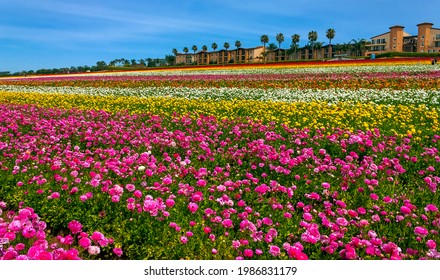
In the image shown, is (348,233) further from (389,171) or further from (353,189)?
(389,171)

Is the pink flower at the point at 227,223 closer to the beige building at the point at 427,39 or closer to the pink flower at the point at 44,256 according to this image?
the pink flower at the point at 44,256

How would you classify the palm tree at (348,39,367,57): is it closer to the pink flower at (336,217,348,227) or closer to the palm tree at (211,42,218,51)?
the palm tree at (211,42,218,51)

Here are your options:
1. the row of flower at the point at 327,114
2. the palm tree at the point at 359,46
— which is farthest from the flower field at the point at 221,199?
the palm tree at the point at 359,46

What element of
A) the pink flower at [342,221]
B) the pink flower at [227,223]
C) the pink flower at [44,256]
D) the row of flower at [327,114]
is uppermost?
the row of flower at [327,114]

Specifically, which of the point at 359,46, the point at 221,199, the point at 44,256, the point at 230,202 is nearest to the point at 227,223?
the point at 230,202

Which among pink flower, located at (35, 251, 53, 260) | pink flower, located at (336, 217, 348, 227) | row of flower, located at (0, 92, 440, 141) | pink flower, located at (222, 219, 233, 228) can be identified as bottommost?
pink flower, located at (336, 217, 348, 227)

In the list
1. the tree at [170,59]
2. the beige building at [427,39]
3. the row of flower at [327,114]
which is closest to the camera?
the row of flower at [327,114]

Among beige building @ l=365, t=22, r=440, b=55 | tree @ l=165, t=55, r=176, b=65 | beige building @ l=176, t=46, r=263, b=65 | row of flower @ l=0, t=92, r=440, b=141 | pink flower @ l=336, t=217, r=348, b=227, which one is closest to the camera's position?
pink flower @ l=336, t=217, r=348, b=227

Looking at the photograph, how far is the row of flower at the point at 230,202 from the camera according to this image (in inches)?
134

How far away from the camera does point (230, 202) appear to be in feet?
13.6

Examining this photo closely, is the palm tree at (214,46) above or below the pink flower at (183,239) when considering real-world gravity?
above

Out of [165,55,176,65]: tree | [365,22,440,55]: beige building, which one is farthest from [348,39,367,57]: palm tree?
[165,55,176,65]: tree

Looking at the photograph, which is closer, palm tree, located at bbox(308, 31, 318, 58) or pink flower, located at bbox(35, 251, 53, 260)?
pink flower, located at bbox(35, 251, 53, 260)

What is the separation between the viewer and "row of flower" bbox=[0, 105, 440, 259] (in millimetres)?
3414
